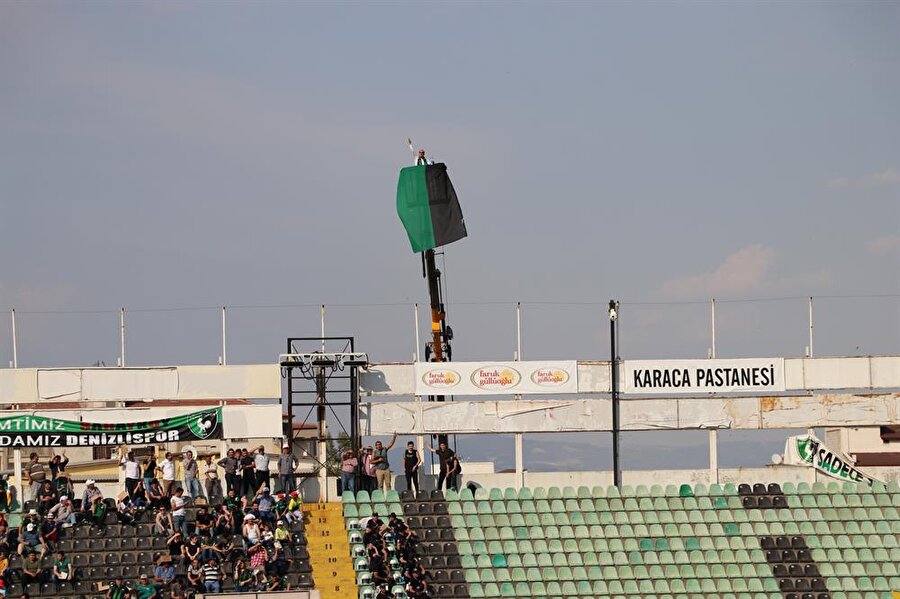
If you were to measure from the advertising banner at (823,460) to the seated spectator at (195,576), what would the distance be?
18.0 meters

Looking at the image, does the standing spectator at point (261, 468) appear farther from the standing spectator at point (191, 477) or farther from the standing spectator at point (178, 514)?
the standing spectator at point (178, 514)

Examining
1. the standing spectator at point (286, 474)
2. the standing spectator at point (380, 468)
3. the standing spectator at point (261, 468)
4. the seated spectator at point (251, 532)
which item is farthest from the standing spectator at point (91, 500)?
the standing spectator at point (380, 468)

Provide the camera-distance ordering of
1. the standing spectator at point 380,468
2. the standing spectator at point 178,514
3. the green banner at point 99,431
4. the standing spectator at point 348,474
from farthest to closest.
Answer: the green banner at point 99,431, the standing spectator at point 380,468, the standing spectator at point 348,474, the standing spectator at point 178,514

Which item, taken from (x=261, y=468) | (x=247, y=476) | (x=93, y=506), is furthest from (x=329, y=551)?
(x=93, y=506)

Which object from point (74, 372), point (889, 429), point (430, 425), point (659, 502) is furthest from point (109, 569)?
point (889, 429)

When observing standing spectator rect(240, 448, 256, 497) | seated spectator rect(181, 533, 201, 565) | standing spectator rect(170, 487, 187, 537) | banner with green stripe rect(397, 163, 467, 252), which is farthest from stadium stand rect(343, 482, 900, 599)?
banner with green stripe rect(397, 163, 467, 252)

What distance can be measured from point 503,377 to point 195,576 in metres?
11.8

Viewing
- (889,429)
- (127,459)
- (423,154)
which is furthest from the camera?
(889,429)

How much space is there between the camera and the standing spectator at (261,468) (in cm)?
3394

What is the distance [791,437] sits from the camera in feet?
130

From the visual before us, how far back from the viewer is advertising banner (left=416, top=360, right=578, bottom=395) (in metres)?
38.3

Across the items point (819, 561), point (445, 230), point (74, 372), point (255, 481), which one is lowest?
point (819, 561)

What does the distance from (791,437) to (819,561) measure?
6.25m

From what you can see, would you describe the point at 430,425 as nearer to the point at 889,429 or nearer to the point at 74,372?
the point at 74,372
